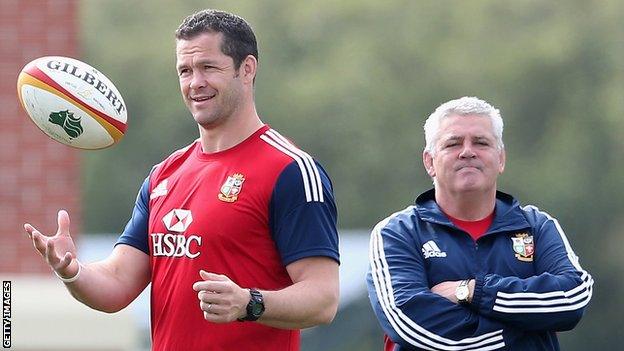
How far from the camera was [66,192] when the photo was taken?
10.8 meters

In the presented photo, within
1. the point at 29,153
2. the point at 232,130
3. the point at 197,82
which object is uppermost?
the point at 29,153

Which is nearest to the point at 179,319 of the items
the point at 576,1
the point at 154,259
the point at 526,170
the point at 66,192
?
the point at 154,259

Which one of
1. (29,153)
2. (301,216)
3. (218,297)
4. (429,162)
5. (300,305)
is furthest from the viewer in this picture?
(29,153)

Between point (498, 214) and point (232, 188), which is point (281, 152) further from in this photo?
point (498, 214)

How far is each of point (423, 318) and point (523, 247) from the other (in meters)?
0.58

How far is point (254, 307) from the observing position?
5.52m

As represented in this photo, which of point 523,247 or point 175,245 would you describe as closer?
point 175,245

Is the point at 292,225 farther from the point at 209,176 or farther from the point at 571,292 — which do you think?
the point at 571,292

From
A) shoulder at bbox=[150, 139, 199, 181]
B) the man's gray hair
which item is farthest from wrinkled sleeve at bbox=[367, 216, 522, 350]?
shoulder at bbox=[150, 139, 199, 181]

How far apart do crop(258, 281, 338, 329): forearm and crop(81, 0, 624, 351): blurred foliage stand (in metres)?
25.5

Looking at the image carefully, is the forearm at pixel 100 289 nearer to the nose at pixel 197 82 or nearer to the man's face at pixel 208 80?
the man's face at pixel 208 80

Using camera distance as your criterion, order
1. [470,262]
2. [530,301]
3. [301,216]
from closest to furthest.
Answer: [301,216] → [530,301] → [470,262]

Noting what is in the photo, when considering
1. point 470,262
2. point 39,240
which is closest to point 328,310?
point 470,262

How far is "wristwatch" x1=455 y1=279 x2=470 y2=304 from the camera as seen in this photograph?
6.22 metres
